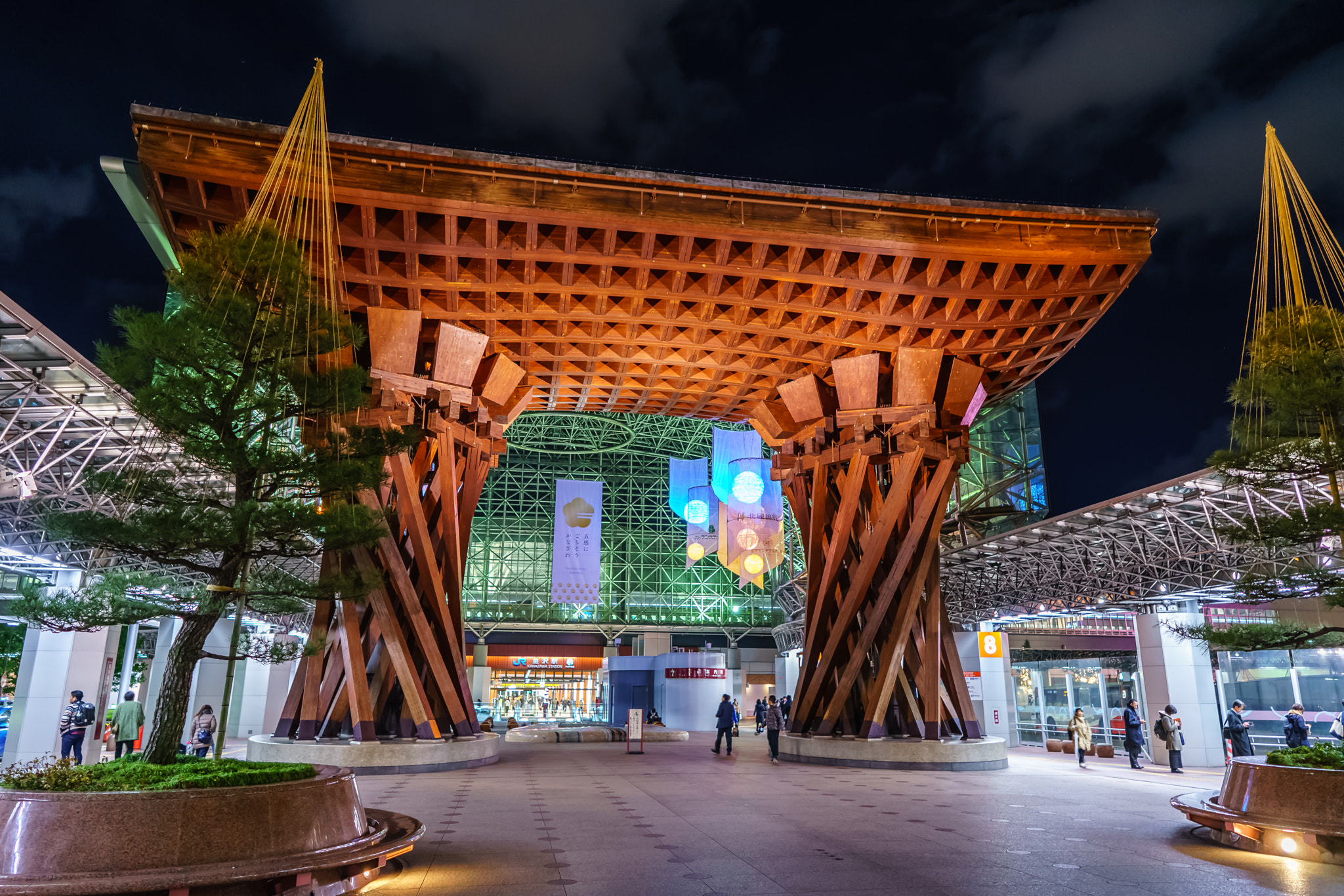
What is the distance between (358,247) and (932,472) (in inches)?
414

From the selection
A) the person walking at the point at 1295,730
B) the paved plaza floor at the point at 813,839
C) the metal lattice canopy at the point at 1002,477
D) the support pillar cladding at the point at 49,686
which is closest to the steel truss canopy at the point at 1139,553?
the person walking at the point at 1295,730

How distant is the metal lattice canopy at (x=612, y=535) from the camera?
48156 millimetres

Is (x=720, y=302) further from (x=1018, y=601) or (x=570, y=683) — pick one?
(x=570, y=683)

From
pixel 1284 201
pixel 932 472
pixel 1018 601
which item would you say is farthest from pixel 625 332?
pixel 1018 601

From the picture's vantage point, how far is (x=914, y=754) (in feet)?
44.9

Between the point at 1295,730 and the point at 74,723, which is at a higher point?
the point at 1295,730

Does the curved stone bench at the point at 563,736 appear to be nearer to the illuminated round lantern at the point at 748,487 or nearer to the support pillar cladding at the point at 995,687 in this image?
the illuminated round lantern at the point at 748,487

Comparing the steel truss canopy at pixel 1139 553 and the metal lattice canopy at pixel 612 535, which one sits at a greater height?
the metal lattice canopy at pixel 612 535

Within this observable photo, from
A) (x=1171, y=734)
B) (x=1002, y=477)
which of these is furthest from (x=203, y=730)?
(x=1002, y=477)

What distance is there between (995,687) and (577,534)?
652 inches

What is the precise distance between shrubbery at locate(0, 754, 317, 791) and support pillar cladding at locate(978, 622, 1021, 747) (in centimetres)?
1901

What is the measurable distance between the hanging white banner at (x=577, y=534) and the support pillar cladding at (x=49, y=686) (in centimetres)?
1606

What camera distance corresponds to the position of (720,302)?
15078mm

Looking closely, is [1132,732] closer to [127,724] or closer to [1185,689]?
[1185,689]
